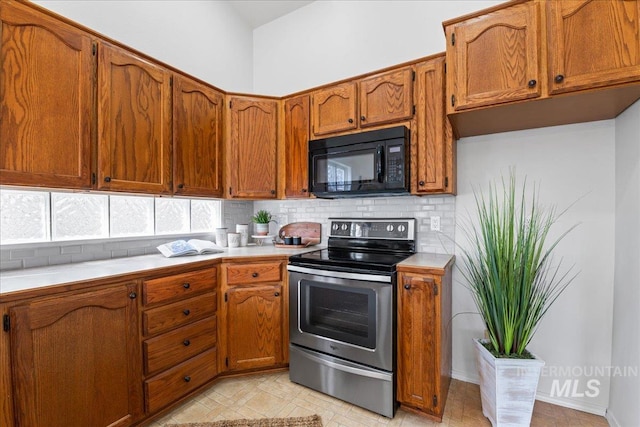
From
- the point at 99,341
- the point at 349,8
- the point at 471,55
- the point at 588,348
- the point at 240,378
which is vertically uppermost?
the point at 349,8

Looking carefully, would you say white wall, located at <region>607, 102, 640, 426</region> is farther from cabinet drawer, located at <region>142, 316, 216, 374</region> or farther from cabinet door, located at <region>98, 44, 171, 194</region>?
cabinet door, located at <region>98, 44, 171, 194</region>

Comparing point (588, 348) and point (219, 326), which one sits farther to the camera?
point (219, 326)

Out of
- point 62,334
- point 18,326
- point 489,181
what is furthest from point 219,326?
point 489,181

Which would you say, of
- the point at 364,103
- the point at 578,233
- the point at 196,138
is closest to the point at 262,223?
the point at 196,138

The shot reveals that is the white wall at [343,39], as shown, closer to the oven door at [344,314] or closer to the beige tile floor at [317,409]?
the oven door at [344,314]

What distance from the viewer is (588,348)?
1784 mm

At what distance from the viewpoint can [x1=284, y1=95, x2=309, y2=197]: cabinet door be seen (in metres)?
2.47

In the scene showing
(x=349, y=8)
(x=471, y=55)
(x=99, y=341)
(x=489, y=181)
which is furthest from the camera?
(x=349, y=8)

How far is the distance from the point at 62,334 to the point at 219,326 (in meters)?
0.95

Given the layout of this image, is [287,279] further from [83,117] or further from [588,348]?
[588,348]

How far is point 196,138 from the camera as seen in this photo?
226 cm

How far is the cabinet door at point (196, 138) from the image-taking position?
212 cm

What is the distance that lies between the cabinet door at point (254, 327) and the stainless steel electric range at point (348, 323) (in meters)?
0.15

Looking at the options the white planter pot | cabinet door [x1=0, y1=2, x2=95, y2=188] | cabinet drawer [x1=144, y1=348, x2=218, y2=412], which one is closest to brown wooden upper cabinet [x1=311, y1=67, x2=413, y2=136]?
cabinet door [x1=0, y1=2, x2=95, y2=188]
